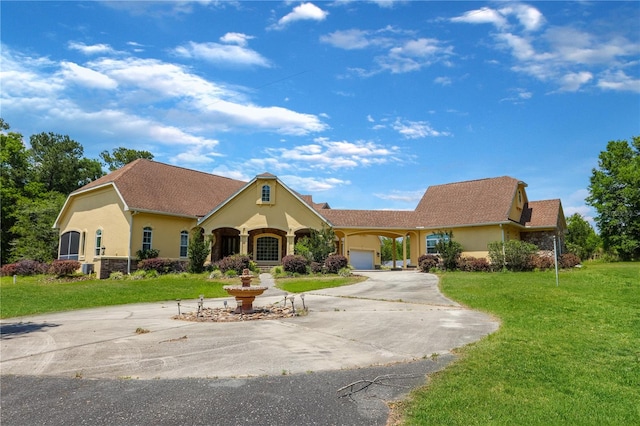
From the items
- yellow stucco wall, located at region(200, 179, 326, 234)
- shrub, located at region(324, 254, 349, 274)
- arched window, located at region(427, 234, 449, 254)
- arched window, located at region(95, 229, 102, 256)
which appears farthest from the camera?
arched window, located at region(427, 234, 449, 254)

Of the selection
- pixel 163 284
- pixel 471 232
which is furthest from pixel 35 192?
pixel 471 232

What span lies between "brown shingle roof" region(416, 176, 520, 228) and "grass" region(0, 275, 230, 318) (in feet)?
53.7

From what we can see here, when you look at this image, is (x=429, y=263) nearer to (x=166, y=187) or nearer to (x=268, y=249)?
(x=268, y=249)

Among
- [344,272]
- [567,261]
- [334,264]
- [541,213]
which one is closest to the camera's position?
[344,272]

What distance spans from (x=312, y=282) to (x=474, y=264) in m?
10.9

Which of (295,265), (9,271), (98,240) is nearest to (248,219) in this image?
(295,265)

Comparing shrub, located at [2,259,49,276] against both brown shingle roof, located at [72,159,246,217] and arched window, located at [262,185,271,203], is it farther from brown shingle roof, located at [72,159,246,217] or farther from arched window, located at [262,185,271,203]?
arched window, located at [262,185,271,203]

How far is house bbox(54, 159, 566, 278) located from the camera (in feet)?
89.2

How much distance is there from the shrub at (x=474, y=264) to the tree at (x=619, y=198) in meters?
16.3

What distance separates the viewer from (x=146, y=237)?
2731 cm

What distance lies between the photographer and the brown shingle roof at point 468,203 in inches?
1152

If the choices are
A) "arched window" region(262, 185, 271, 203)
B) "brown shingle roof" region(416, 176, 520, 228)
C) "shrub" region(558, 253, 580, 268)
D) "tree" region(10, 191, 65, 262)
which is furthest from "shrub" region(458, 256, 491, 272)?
"tree" region(10, 191, 65, 262)

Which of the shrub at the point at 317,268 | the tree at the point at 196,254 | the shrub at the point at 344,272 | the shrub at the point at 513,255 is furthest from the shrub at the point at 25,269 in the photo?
the shrub at the point at 513,255

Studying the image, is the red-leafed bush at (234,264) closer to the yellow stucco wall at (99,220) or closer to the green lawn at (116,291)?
the green lawn at (116,291)
